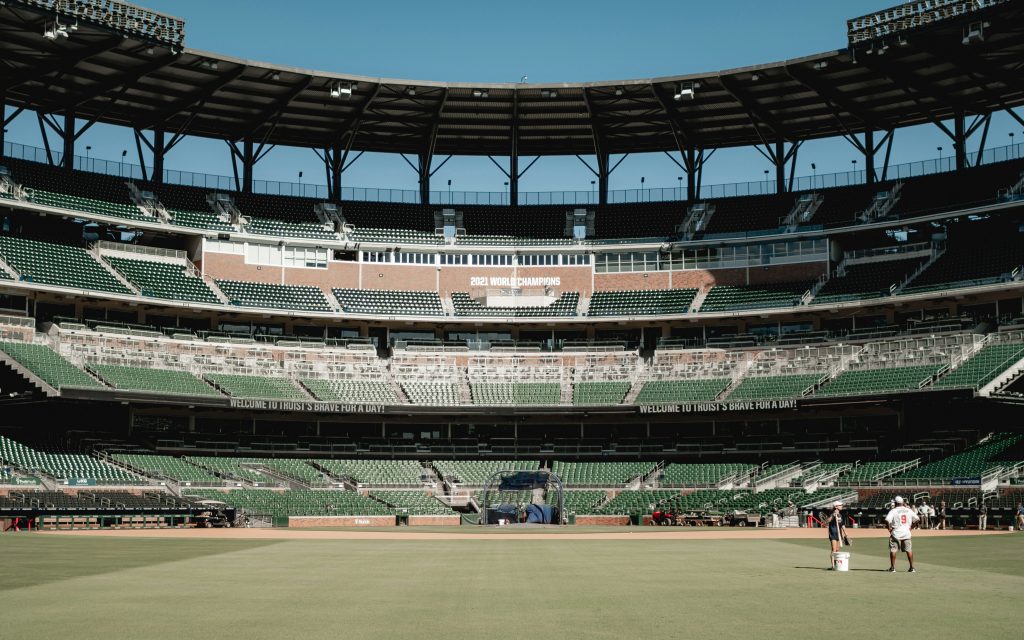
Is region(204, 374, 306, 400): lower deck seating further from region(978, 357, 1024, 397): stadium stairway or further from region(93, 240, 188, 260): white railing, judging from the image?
region(978, 357, 1024, 397): stadium stairway

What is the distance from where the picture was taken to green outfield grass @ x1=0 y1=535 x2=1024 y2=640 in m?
16.4

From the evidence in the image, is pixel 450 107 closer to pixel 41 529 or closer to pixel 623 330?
pixel 623 330

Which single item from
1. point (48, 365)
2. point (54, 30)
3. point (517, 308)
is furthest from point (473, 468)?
point (54, 30)

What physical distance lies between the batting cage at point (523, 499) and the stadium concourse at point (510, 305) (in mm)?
228

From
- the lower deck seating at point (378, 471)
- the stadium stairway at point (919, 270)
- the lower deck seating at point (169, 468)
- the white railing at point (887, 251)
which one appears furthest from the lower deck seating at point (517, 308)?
the lower deck seating at point (169, 468)

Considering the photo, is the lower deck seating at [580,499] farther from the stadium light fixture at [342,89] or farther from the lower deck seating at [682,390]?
the stadium light fixture at [342,89]

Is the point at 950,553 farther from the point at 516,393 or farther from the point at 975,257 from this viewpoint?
the point at 516,393

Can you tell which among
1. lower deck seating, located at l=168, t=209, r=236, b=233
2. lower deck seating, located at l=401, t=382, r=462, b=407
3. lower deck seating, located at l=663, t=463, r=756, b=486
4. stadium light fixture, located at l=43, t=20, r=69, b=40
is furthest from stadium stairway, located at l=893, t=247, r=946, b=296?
stadium light fixture, located at l=43, t=20, r=69, b=40

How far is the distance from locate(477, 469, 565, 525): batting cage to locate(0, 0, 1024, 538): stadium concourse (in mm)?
228

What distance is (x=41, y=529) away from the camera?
53.5 meters

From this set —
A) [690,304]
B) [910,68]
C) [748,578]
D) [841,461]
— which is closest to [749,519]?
[841,461]

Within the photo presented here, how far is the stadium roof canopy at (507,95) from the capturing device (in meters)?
68.9

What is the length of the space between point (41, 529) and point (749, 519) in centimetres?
3826

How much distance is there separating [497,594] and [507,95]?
6333 centimetres
